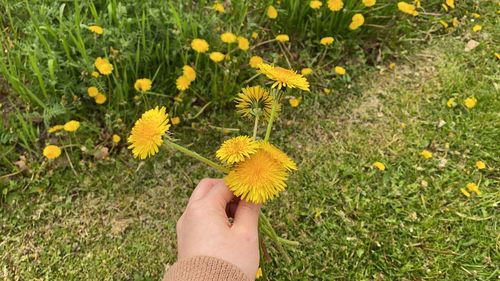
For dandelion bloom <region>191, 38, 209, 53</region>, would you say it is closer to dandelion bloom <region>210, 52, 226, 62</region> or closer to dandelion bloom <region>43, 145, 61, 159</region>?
dandelion bloom <region>210, 52, 226, 62</region>

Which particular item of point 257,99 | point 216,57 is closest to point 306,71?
point 216,57

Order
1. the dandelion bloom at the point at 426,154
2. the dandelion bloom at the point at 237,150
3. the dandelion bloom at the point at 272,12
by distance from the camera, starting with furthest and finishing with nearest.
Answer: the dandelion bloom at the point at 272,12 < the dandelion bloom at the point at 426,154 < the dandelion bloom at the point at 237,150

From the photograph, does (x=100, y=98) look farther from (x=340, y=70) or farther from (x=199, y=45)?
(x=340, y=70)

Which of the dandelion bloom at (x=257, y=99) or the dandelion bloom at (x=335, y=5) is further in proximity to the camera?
the dandelion bloom at (x=335, y=5)

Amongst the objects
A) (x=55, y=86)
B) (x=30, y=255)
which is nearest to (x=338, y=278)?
(x=30, y=255)

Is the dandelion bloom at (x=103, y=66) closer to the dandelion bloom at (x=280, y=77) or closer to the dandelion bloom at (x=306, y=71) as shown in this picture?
the dandelion bloom at (x=306, y=71)

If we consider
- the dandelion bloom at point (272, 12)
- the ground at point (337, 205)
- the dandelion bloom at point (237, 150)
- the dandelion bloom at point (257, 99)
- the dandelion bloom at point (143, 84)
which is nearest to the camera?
the dandelion bloom at point (237, 150)

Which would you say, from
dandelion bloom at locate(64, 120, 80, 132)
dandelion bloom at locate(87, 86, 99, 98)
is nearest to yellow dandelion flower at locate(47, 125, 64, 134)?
dandelion bloom at locate(64, 120, 80, 132)

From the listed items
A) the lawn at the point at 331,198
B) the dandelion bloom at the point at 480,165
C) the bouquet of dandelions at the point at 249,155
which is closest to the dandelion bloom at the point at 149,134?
the bouquet of dandelions at the point at 249,155
